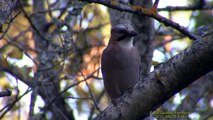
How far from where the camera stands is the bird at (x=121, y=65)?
20.6ft

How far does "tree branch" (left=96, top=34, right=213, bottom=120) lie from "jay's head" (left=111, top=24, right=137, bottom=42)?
8.36 ft

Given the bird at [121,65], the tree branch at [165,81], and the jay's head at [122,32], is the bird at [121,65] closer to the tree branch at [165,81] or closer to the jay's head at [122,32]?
the jay's head at [122,32]

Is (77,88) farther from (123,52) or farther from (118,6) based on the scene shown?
(118,6)

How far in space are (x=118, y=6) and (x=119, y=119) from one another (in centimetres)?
109

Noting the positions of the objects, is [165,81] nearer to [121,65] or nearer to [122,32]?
[121,65]

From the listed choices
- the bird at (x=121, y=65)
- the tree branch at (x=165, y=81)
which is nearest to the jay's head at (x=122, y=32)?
the bird at (x=121, y=65)

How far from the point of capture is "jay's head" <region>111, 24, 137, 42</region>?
629 cm

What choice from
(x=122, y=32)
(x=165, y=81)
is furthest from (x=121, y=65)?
(x=165, y=81)

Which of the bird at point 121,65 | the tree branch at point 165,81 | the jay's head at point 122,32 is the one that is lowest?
the tree branch at point 165,81

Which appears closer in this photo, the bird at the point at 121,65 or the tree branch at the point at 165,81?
the tree branch at the point at 165,81

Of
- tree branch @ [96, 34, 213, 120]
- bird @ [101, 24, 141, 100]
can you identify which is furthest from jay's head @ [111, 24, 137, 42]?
tree branch @ [96, 34, 213, 120]

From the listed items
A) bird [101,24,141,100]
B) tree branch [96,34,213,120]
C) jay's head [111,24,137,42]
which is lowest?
tree branch [96,34,213,120]

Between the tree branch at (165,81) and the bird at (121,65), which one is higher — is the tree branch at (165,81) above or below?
below

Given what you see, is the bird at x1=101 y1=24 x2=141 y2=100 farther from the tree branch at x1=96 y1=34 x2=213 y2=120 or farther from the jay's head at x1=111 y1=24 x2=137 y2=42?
the tree branch at x1=96 y1=34 x2=213 y2=120
